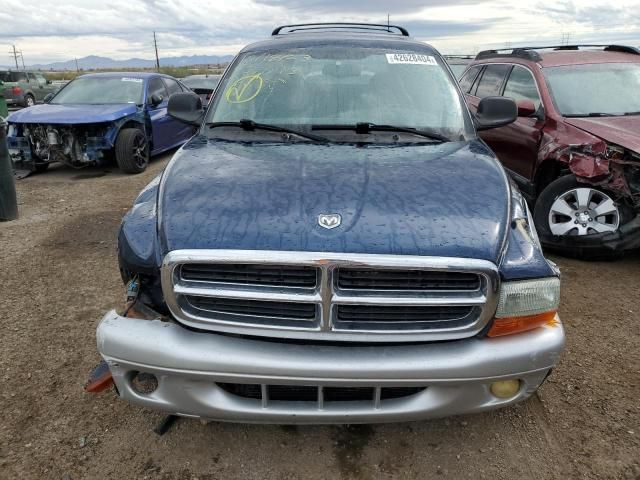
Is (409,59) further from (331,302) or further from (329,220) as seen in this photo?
(331,302)

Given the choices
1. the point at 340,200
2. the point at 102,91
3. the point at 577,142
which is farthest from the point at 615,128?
the point at 102,91

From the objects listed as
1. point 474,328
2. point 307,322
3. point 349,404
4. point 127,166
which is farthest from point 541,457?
point 127,166

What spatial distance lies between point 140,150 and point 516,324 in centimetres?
765

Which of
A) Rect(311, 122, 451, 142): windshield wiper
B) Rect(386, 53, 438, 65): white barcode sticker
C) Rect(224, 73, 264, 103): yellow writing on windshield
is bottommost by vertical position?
Rect(311, 122, 451, 142): windshield wiper

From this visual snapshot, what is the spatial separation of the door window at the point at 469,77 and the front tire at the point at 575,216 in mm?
3123

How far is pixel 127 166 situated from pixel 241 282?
275 inches

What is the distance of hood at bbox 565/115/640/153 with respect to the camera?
4.37m

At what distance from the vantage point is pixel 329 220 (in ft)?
6.79

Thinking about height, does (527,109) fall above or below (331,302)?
above

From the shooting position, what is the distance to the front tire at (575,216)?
178 inches

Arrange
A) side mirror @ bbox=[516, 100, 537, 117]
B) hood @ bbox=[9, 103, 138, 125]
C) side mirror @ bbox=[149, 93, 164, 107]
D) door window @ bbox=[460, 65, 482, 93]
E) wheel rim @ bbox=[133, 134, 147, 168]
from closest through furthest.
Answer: side mirror @ bbox=[516, 100, 537, 117] → door window @ bbox=[460, 65, 482, 93] → hood @ bbox=[9, 103, 138, 125] → wheel rim @ bbox=[133, 134, 147, 168] → side mirror @ bbox=[149, 93, 164, 107]

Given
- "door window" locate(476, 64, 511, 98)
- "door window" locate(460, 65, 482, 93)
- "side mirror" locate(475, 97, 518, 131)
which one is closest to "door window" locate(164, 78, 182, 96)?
"door window" locate(460, 65, 482, 93)

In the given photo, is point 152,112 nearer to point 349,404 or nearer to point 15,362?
point 15,362

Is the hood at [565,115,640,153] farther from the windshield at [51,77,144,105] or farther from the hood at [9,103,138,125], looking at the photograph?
the windshield at [51,77,144,105]
